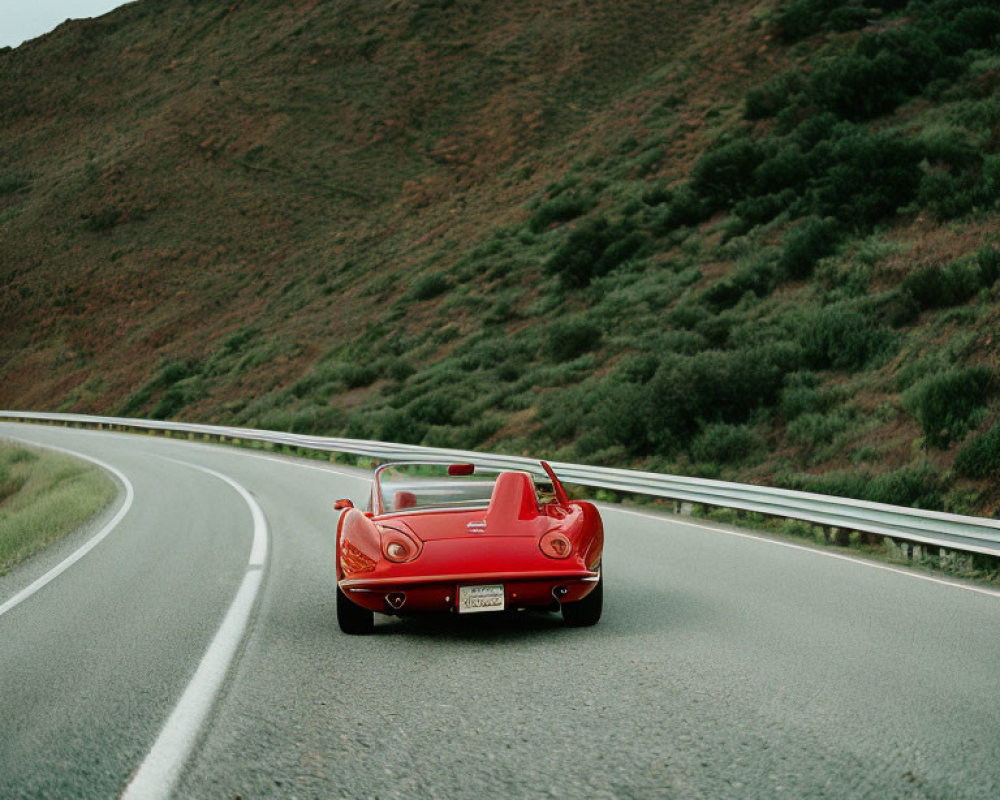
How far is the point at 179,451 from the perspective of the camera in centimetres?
3481

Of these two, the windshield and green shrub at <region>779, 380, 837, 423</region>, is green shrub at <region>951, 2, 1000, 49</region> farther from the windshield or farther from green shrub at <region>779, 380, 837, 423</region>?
the windshield

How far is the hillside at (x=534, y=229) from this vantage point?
2181cm

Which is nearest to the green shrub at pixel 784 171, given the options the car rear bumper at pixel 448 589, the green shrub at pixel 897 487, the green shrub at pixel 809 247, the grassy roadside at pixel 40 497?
the green shrub at pixel 809 247

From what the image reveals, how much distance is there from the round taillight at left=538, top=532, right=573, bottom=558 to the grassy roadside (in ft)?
22.8

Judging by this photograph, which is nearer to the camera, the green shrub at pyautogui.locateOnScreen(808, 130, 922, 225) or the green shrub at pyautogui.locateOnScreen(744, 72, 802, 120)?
the green shrub at pyautogui.locateOnScreen(808, 130, 922, 225)

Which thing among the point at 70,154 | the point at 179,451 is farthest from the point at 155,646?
the point at 70,154

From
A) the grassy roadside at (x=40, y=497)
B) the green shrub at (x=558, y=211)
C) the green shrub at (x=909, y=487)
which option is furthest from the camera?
the green shrub at (x=558, y=211)

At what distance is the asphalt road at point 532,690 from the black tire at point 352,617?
0.10m

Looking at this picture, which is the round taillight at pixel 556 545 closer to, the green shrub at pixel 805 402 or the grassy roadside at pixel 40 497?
the grassy roadside at pixel 40 497

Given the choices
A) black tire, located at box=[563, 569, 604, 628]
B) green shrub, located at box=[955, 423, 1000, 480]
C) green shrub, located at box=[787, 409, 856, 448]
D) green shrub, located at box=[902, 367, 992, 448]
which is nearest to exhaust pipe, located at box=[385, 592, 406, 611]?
black tire, located at box=[563, 569, 604, 628]

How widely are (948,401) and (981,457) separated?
2415 mm

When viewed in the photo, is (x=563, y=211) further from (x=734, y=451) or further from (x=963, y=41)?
(x=734, y=451)

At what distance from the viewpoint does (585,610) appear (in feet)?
23.6

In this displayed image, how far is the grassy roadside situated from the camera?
564 inches
